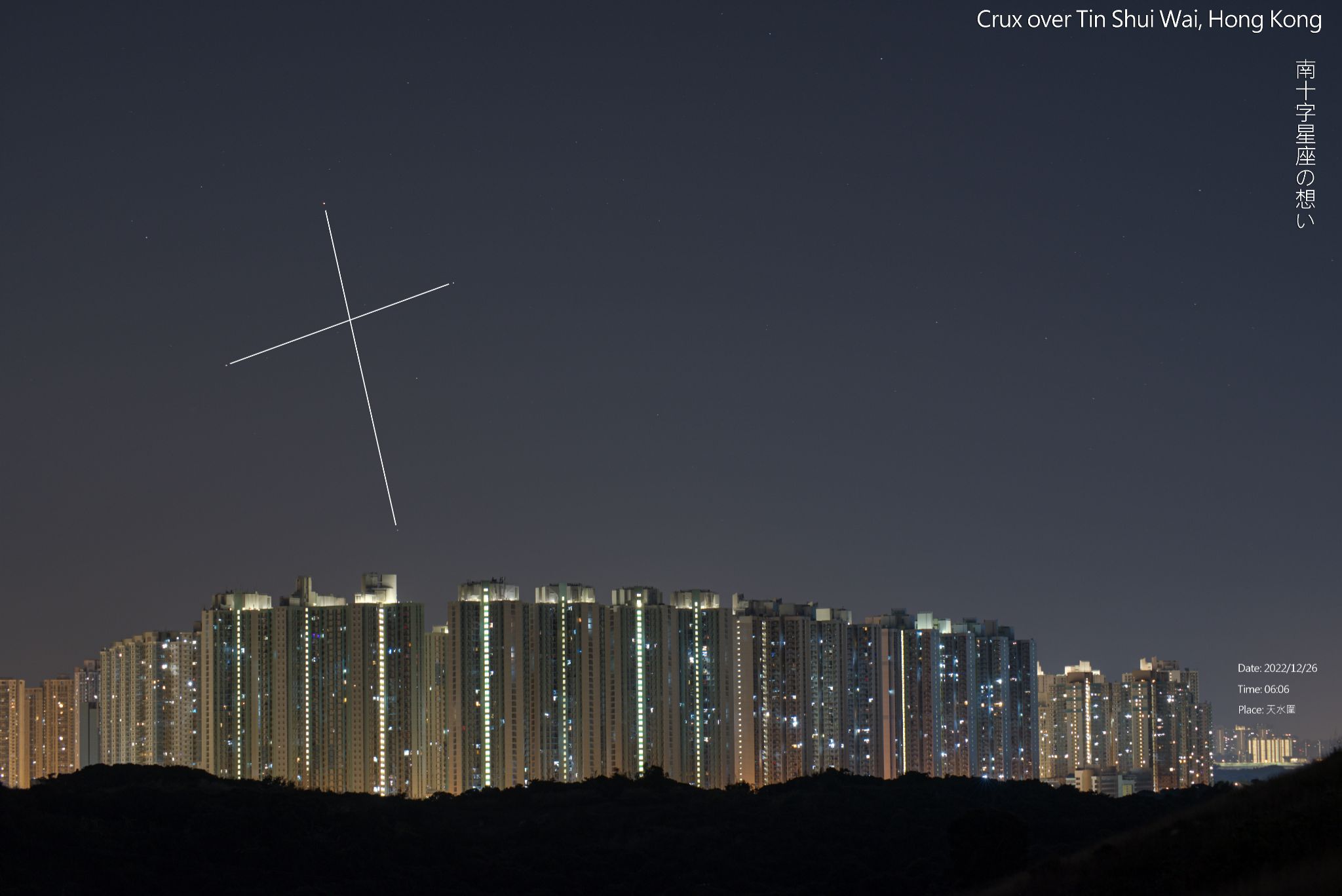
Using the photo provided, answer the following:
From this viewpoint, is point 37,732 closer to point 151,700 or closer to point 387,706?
point 151,700

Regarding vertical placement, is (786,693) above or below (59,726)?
above

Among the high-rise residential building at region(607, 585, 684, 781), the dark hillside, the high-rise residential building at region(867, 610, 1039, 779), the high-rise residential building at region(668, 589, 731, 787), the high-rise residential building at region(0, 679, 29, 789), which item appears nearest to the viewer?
the dark hillside

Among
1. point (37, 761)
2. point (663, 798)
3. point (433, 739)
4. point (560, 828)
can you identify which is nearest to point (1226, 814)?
point (560, 828)

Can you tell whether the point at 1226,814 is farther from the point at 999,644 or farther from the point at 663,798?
the point at 999,644

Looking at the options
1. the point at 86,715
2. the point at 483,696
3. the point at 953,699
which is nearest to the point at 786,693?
the point at 953,699

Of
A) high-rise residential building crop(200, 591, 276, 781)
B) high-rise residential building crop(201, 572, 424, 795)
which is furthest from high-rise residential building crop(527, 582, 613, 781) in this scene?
high-rise residential building crop(200, 591, 276, 781)

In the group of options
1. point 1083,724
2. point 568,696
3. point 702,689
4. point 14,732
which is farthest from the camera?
point 1083,724

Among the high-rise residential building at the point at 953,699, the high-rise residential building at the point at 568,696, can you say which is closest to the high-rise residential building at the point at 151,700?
the high-rise residential building at the point at 568,696

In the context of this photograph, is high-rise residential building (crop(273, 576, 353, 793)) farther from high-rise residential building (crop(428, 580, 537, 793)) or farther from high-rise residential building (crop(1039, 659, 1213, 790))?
high-rise residential building (crop(1039, 659, 1213, 790))
